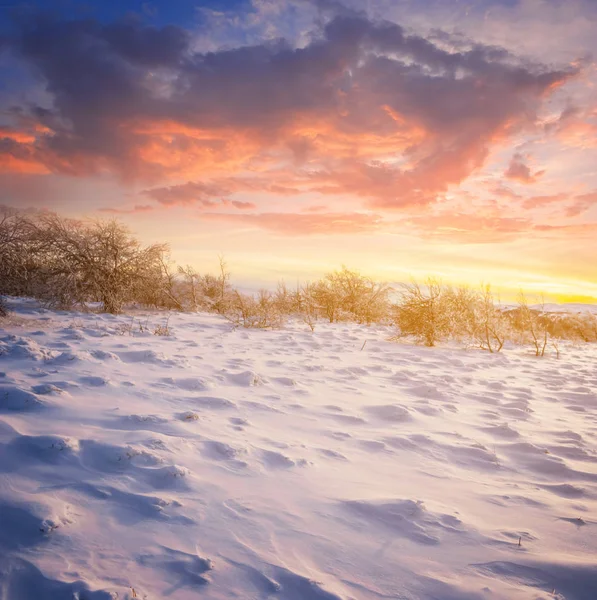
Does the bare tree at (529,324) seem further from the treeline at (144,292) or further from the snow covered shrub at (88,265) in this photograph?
the snow covered shrub at (88,265)

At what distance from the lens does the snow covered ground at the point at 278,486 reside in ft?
4.95

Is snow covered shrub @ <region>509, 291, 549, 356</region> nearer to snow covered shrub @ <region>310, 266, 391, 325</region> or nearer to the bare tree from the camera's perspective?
the bare tree

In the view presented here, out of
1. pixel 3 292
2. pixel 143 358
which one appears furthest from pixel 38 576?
pixel 3 292

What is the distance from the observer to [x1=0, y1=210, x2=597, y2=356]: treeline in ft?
28.8

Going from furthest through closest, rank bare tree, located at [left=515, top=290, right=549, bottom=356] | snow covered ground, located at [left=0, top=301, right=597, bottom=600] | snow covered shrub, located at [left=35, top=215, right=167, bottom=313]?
snow covered shrub, located at [left=35, top=215, right=167, bottom=313] < bare tree, located at [left=515, top=290, right=549, bottom=356] < snow covered ground, located at [left=0, top=301, right=597, bottom=600]

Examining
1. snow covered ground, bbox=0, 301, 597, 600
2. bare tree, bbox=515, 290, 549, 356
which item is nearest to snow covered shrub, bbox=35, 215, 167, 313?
snow covered ground, bbox=0, 301, 597, 600

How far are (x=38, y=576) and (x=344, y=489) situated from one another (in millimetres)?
1549

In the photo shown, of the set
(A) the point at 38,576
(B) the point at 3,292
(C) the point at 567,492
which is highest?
(B) the point at 3,292

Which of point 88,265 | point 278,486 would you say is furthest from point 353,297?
point 278,486

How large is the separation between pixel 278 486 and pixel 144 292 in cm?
1068

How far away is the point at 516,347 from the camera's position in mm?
9438

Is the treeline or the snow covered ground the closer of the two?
the snow covered ground

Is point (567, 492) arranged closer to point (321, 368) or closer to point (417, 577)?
point (417, 577)

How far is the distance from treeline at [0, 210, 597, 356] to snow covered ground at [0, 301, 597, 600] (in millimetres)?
4329
